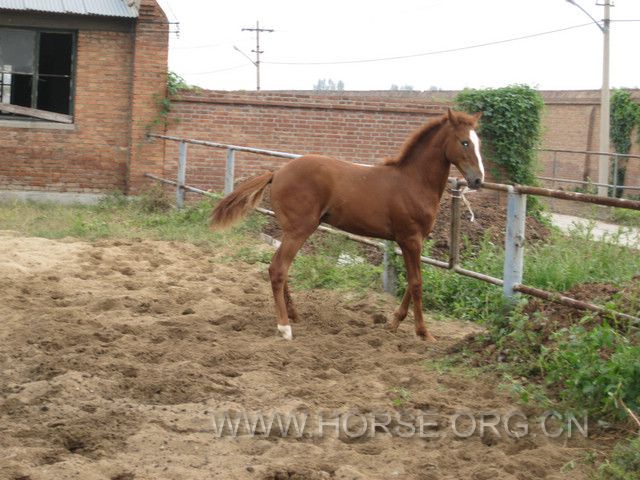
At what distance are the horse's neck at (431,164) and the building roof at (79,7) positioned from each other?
10375mm

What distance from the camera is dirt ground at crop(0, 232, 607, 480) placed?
177 inches

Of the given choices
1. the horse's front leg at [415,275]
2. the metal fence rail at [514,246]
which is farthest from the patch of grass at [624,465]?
the horse's front leg at [415,275]

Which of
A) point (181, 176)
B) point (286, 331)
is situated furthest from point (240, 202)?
point (181, 176)

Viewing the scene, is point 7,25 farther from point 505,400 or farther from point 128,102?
point 505,400

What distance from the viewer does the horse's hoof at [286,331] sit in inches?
285

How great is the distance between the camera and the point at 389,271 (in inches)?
357

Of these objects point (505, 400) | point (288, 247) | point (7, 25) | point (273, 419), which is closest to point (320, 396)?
point (273, 419)

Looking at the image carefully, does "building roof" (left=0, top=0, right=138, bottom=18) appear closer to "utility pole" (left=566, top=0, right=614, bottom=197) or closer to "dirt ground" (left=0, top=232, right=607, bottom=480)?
"dirt ground" (left=0, top=232, right=607, bottom=480)

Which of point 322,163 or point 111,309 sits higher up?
point 322,163

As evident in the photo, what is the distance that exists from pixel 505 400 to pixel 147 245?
6.64 metres

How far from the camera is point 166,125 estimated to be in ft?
55.9

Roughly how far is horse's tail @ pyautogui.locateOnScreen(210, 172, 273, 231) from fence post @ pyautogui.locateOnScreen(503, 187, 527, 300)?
6.84 ft

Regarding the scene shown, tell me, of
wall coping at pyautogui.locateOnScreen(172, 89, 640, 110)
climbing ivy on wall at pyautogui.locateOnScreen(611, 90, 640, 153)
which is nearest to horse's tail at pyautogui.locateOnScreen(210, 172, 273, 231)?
wall coping at pyautogui.locateOnScreen(172, 89, 640, 110)

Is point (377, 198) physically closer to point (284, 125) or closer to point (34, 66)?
point (284, 125)
